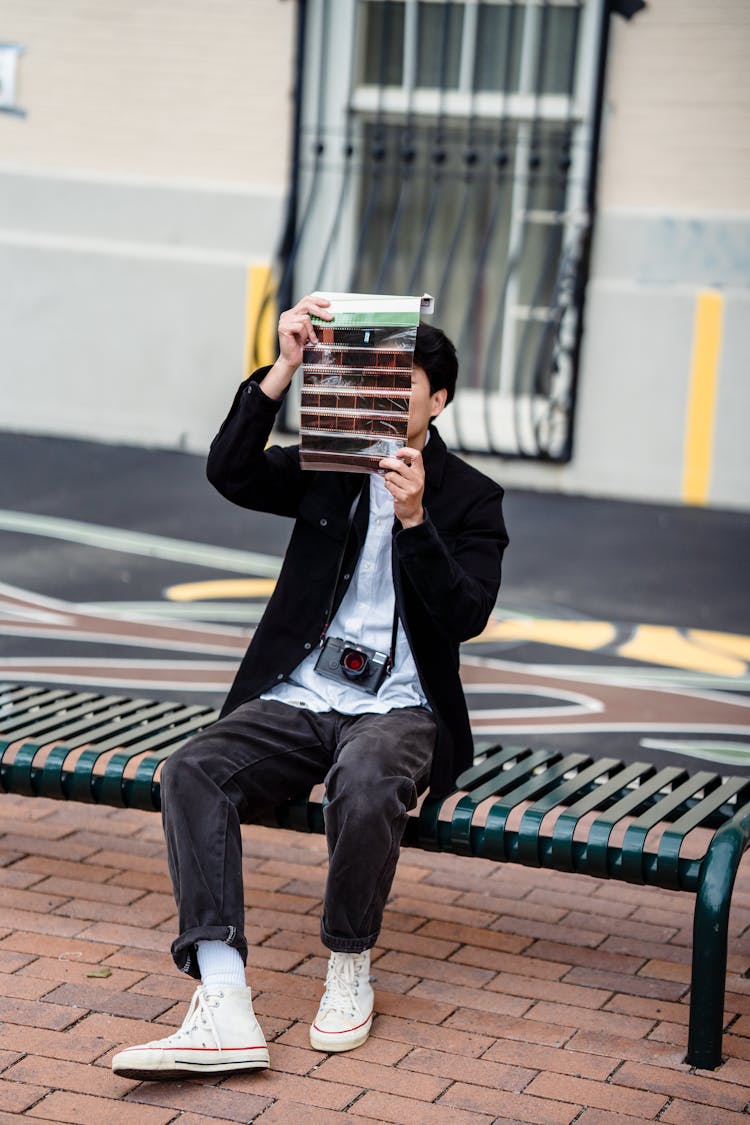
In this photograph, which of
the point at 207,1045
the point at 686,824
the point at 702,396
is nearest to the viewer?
the point at 207,1045

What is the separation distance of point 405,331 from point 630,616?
378 centimetres

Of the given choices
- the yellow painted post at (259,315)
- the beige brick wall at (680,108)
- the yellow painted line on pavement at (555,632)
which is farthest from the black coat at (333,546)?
the yellow painted post at (259,315)

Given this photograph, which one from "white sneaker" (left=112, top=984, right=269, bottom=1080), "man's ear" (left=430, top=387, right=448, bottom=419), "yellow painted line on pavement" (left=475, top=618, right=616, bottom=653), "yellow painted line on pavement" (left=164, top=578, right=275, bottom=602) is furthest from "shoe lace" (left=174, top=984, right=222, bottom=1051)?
"yellow painted line on pavement" (left=164, top=578, right=275, bottom=602)

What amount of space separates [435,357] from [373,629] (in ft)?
2.06

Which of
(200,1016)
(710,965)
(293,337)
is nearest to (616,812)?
(710,965)

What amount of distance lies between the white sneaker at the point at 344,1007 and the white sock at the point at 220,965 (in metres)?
A: 0.19

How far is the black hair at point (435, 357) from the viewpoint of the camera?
131 inches

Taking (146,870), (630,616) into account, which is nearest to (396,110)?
(630,616)

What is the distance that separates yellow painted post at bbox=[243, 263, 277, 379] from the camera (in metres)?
9.05

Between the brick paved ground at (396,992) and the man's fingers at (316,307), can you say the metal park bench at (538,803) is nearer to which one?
the brick paved ground at (396,992)

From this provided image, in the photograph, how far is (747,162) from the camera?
814cm

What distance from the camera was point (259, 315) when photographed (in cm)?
905

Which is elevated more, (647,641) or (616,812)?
(616,812)

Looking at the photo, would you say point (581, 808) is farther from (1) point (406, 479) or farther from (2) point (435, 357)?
(2) point (435, 357)
